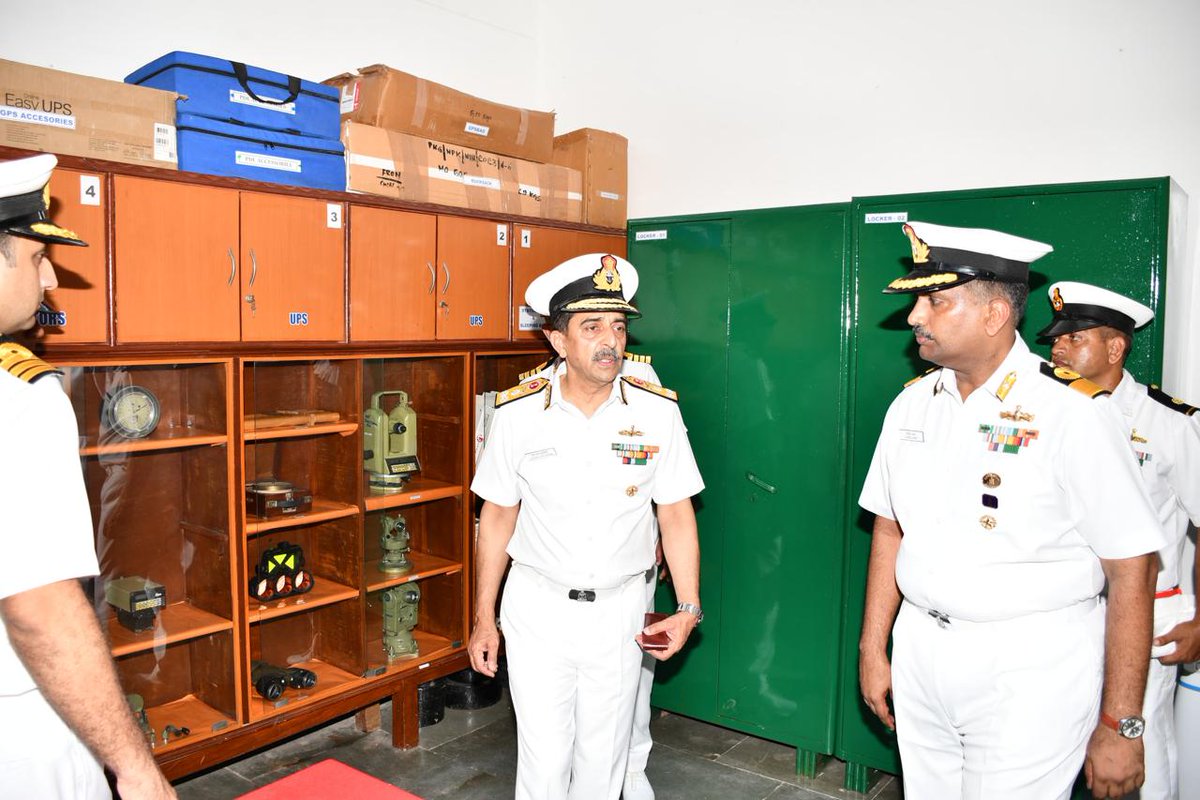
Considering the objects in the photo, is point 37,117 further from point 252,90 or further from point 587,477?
point 587,477

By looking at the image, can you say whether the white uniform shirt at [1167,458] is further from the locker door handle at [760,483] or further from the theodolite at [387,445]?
the theodolite at [387,445]

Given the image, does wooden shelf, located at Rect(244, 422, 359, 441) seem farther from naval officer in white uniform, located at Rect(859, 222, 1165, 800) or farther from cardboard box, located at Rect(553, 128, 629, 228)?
naval officer in white uniform, located at Rect(859, 222, 1165, 800)

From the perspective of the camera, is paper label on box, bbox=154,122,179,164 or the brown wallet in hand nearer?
the brown wallet in hand

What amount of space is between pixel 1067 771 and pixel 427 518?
2.84 metres

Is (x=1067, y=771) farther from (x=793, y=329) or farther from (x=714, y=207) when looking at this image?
(x=714, y=207)

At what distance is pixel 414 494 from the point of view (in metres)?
3.80

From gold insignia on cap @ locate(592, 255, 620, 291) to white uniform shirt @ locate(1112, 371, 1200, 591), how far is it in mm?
1635

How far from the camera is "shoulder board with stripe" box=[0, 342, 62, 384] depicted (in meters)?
1.65

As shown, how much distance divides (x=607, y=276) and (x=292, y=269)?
4.00 feet

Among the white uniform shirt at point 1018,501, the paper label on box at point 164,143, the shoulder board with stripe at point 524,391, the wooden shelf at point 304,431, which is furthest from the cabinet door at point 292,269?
the white uniform shirt at point 1018,501

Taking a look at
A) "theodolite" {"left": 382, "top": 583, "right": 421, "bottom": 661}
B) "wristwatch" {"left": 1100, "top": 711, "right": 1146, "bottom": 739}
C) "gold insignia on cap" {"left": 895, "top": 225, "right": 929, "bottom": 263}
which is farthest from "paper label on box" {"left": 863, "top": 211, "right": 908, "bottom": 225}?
"theodolite" {"left": 382, "top": 583, "right": 421, "bottom": 661}

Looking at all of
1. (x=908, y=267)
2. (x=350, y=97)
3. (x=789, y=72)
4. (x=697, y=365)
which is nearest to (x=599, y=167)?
(x=789, y=72)

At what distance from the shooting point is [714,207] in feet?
14.3

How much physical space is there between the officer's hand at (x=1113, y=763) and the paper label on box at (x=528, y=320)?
2.69m
